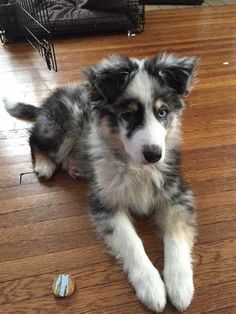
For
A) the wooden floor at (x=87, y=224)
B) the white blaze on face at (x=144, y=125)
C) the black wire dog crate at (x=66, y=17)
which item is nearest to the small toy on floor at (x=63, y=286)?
the wooden floor at (x=87, y=224)

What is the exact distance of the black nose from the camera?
4.50 feet

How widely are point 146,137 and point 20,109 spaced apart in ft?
4.27

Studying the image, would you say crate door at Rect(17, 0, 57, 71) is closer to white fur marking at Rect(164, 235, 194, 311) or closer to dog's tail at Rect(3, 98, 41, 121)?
dog's tail at Rect(3, 98, 41, 121)

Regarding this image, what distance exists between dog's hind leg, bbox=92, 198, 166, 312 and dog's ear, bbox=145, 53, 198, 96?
2.01ft

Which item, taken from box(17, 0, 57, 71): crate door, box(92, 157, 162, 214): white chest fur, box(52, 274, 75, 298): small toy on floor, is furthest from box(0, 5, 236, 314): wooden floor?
box(17, 0, 57, 71): crate door

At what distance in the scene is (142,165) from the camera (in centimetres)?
161

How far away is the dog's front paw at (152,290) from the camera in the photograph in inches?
53.2

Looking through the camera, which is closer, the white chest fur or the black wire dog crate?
the white chest fur

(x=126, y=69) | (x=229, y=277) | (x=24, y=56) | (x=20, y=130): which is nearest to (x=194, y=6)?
(x=24, y=56)

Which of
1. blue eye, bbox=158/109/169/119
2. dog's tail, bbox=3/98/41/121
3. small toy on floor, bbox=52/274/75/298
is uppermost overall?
blue eye, bbox=158/109/169/119

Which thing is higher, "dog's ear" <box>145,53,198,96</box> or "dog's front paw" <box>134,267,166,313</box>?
"dog's ear" <box>145,53,198,96</box>

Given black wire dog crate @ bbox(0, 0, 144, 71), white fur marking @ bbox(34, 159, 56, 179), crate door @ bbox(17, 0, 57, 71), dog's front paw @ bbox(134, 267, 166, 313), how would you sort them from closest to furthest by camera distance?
dog's front paw @ bbox(134, 267, 166, 313) < white fur marking @ bbox(34, 159, 56, 179) < crate door @ bbox(17, 0, 57, 71) < black wire dog crate @ bbox(0, 0, 144, 71)

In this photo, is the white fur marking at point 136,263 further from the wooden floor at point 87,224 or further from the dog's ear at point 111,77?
the dog's ear at point 111,77

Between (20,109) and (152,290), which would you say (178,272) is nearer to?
(152,290)
